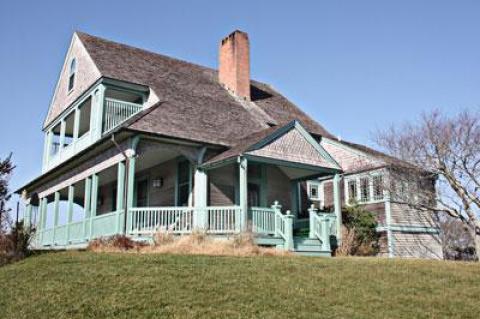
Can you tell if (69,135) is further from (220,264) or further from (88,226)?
(220,264)

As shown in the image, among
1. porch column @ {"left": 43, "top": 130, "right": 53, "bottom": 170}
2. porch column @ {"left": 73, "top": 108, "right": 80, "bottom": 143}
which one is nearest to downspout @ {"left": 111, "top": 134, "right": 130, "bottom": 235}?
porch column @ {"left": 73, "top": 108, "right": 80, "bottom": 143}

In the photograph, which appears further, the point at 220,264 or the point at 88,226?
the point at 88,226

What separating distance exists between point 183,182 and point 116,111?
3.87 meters

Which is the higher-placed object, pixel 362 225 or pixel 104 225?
pixel 362 225

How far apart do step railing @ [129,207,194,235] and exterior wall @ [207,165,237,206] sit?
5.64ft

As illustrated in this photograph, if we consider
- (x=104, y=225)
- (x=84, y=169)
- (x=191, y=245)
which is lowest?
(x=191, y=245)

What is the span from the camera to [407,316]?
291 inches

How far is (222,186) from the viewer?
17.4 metres

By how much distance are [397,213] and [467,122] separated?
16.8ft

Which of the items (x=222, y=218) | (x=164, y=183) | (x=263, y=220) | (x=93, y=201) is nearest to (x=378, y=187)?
(x=263, y=220)

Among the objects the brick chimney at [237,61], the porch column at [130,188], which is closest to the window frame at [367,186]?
the brick chimney at [237,61]

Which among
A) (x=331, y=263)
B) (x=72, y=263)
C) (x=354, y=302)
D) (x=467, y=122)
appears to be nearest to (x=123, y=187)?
(x=72, y=263)

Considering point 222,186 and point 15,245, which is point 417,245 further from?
point 15,245

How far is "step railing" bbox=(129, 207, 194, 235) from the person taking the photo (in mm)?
14492
